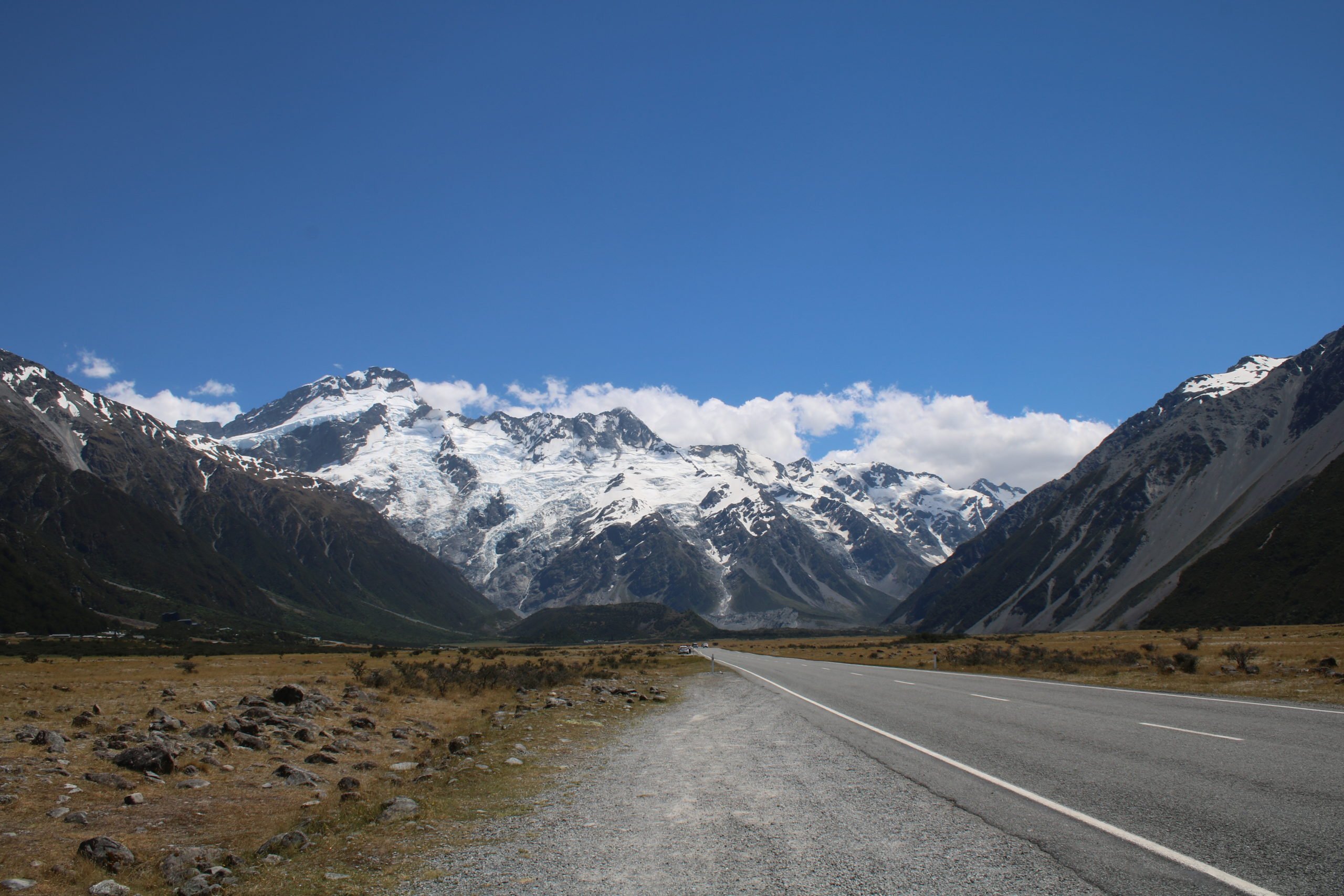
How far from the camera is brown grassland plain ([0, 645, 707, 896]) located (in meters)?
8.51

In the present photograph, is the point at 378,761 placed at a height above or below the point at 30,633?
above

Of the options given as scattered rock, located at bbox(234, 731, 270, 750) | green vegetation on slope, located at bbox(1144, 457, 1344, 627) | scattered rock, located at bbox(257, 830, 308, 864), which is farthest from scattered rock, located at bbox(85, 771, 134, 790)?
green vegetation on slope, located at bbox(1144, 457, 1344, 627)

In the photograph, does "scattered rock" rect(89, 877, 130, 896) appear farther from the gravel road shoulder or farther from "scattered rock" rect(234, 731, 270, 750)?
"scattered rock" rect(234, 731, 270, 750)

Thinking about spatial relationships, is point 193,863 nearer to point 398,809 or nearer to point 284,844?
point 284,844

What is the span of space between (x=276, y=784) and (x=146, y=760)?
230cm

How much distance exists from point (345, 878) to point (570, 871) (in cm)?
236

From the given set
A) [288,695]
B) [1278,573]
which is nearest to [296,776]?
[288,695]

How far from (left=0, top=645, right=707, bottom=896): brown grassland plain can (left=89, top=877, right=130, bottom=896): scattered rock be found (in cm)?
23

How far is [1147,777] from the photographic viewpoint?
32.9 feet

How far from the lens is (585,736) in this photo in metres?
19.3

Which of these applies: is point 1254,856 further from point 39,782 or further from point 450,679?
point 450,679

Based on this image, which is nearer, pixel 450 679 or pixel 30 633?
pixel 450 679

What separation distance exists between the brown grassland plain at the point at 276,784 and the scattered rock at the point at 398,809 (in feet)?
0.43

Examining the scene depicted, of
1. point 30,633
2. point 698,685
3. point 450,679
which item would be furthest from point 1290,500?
point 30,633
